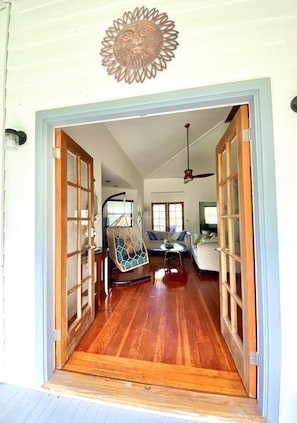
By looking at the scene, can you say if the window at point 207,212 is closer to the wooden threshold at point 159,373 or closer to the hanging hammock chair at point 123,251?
the hanging hammock chair at point 123,251

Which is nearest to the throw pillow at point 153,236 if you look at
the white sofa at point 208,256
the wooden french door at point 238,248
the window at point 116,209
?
the window at point 116,209

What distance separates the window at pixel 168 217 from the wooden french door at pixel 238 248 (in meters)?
5.50

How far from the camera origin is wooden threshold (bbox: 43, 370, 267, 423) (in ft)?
3.50

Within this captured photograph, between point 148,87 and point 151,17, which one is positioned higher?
point 151,17

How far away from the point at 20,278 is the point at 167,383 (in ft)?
4.54

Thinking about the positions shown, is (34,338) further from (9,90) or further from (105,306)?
(9,90)

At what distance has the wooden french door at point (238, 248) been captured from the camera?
1167mm

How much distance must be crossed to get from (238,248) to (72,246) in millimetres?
1533

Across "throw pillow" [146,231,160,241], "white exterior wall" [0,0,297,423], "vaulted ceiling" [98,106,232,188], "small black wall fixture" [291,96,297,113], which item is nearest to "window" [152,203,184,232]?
"throw pillow" [146,231,160,241]

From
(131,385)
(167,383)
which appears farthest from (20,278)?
(167,383)

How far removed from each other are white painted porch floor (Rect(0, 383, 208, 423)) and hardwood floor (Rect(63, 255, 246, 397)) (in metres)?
0.20

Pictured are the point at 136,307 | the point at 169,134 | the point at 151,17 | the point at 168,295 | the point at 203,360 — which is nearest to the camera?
the point at 151,17

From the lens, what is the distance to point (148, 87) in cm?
120

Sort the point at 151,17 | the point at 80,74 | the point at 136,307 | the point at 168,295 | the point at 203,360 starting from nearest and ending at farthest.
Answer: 1. the point at 151,17
2. the point at 80,74
3. the point at 203,360
4. the point at 136,307
5. the point at 168,295
